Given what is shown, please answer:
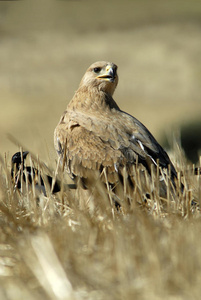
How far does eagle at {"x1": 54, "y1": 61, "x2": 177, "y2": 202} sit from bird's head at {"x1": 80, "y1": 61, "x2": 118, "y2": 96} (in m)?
0.16

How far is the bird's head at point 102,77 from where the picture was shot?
4664mm

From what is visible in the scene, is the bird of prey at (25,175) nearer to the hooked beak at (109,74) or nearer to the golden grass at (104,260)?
the golden grass at (104,260)

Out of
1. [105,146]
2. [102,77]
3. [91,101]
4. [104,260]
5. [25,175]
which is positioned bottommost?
[104,260]

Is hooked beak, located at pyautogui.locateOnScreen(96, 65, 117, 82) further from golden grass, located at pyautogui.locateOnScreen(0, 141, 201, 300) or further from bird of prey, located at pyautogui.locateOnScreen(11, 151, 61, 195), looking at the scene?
golden grass, located at pyautogui.locateOnScreen(0, 141, 201, 300)

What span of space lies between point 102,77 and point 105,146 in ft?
3.02

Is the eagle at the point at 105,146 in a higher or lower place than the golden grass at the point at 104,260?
higher

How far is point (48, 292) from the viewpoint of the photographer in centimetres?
202

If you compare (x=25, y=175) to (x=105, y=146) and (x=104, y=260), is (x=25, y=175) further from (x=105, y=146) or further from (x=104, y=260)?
(x=104, y=260)

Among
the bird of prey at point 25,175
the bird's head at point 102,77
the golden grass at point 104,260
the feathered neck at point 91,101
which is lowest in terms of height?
the golden grass at point 104,260

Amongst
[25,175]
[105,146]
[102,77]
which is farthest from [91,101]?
[25,175]

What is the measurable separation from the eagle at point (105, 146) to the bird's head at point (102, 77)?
163mm

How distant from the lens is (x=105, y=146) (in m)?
4.08

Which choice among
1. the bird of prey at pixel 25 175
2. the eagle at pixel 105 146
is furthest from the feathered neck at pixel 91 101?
the bird of prey at pixel 25 175

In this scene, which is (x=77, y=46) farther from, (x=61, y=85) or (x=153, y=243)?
(x=153, y=243)
